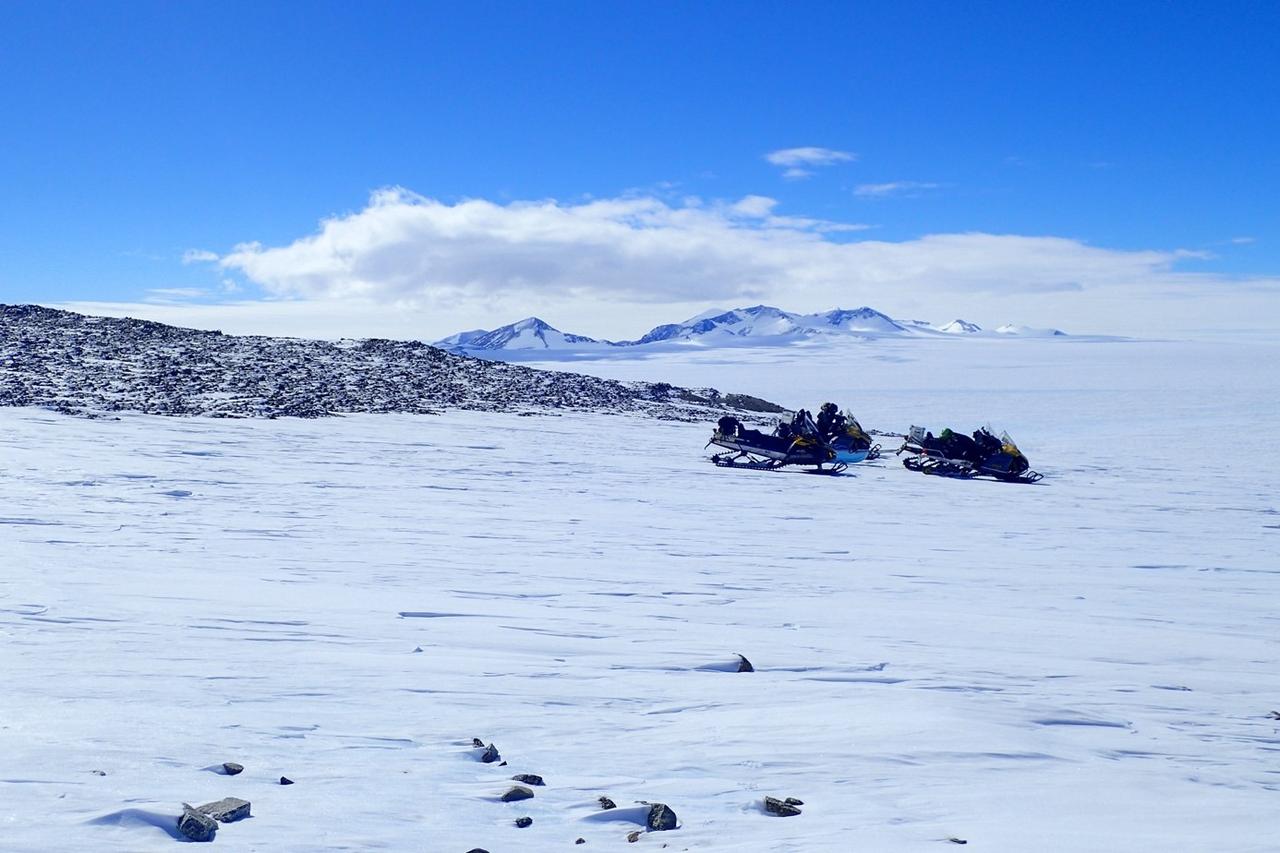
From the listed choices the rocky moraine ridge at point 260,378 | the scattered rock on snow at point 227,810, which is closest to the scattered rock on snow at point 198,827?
the scattered rock on snow at point 227,810

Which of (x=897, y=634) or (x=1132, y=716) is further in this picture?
(x=897, y=634)

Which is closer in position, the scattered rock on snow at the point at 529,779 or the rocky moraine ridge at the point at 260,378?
the scattered rock on snow at the point at 529,779

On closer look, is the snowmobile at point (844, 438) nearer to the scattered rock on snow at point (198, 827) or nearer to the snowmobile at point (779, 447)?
the snowmobile at point (779, 447)

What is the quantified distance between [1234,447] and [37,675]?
29491mm

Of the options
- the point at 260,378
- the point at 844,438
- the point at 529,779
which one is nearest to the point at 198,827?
the point at 529,779

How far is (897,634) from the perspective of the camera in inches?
317

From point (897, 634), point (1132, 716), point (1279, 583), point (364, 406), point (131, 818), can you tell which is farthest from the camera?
point (364, 406)

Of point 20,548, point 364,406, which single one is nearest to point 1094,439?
point 364,406

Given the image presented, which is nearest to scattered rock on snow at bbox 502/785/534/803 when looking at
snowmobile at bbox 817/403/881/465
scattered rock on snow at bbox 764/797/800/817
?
scattered rock on snow at bbox 764/797/800/817

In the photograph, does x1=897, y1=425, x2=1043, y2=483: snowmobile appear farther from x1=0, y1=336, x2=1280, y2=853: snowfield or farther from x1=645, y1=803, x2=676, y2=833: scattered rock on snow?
x1=645, y1=803, x2=676, y2=833: scattered rock on snow

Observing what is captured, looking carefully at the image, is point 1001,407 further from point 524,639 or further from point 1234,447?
point 524,639

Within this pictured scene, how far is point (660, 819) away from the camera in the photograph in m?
4.37

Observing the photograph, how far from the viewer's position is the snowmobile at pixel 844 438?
76.3 ft

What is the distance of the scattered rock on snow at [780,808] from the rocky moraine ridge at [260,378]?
20576mm
